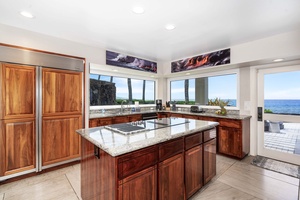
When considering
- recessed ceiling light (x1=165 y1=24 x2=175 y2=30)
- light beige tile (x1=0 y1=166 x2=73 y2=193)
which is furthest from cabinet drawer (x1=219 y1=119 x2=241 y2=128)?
light beige tile (x1=0 y1=166 x2=73 y2=193)

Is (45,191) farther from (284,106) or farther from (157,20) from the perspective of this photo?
(284,106)

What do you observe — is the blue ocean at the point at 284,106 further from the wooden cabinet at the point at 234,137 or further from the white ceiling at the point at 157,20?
the white ceiling at the point at 157,20

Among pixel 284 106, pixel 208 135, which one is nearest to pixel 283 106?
pixel 284 106

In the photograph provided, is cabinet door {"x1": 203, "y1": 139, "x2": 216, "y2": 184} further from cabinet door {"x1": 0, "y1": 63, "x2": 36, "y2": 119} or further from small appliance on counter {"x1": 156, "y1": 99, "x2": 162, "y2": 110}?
cabinet door {"x1": 0, "y1": 63, "x2": 36, "y2": 119}

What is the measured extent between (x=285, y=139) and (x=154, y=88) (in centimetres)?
376

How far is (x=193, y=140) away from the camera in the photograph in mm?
1889

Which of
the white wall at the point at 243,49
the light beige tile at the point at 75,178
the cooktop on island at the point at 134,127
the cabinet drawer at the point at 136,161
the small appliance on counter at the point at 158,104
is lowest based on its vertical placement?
the light beige tile at the point at 75,178

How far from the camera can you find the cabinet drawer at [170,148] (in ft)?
4.97

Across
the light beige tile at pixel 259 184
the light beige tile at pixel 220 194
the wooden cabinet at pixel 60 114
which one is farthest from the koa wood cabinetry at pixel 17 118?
the light beige tile at pixel 259 184

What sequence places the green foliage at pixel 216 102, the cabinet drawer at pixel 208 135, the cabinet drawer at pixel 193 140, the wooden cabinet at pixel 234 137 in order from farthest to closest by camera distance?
the green foliage at pixel 216 102
the wooden cabinet at pixel 234 137
the cabinet drawer at pixel 208 135
the cabinet drawer at pixel 193 140

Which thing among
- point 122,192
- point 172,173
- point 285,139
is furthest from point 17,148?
point 285,139

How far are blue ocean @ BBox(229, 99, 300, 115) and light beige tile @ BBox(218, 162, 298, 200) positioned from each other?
143cm

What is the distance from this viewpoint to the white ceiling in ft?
6.01

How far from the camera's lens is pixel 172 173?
1623mm
